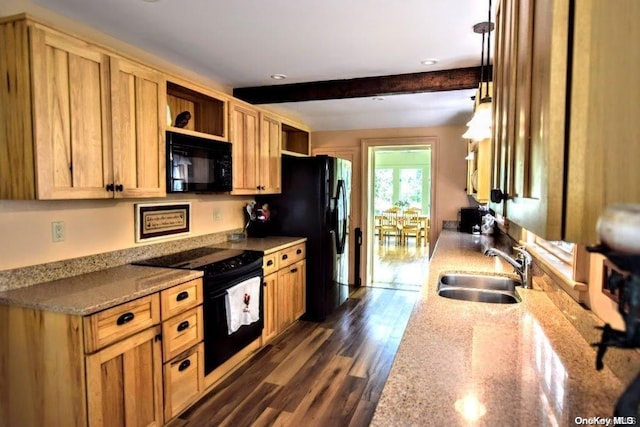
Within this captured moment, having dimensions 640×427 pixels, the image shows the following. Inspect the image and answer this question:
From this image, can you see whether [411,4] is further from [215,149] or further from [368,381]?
[368,381]

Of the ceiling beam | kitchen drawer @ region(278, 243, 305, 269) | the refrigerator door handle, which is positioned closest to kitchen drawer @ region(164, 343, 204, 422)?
kitchen drawer @ region(278, 243, 305, 269)

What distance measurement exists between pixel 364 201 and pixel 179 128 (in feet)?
10.3

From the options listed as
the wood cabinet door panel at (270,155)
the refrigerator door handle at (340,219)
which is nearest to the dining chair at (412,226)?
the refrigerator door handle at (340,219)

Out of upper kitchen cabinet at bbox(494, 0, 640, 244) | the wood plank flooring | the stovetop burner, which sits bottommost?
the wood plank flooring

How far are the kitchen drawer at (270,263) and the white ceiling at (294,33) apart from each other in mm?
1636

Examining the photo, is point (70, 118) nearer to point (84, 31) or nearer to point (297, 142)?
point (84, 31)

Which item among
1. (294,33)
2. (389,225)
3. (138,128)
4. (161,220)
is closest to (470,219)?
(294,33)

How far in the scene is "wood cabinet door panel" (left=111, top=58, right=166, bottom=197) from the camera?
7.33 feet

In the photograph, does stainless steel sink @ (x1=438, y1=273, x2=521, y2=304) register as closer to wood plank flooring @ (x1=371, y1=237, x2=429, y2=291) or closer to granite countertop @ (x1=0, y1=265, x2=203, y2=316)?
granite countertop @ (x1=0, y1=265, x2=203, y2=316)

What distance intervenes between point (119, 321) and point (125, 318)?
0.12 ft

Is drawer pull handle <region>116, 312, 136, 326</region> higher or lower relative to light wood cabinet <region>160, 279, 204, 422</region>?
higher

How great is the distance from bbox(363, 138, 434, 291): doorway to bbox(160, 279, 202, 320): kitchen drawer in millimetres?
1506

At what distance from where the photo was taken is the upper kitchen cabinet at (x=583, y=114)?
1.55 feet

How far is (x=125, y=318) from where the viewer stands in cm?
190
